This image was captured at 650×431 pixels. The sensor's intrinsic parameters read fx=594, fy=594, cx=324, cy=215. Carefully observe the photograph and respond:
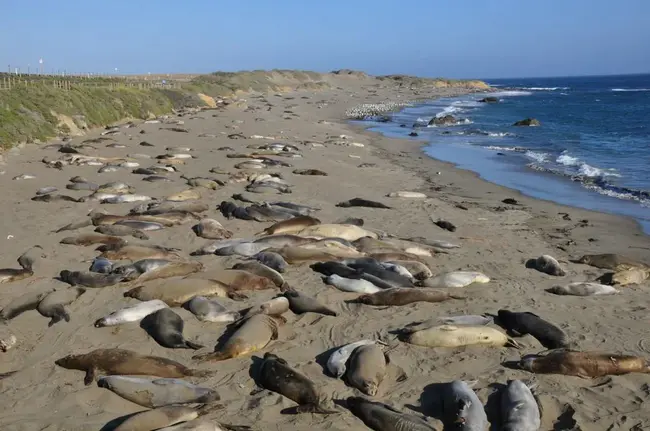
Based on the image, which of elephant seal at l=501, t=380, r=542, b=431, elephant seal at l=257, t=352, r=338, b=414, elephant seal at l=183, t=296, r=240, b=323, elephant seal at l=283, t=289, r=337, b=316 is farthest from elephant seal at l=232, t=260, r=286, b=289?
elephant seal at l=501, t=380, r=542, b=431

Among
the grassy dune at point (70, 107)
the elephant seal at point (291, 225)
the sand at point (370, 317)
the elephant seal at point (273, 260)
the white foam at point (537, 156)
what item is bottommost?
the sand at point (370, 317)

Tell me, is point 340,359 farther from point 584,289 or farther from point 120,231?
point 120,231

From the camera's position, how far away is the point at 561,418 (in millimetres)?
4648

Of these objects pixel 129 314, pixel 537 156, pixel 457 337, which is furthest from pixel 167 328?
pixel 537 156

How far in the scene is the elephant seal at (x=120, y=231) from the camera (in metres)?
9.18

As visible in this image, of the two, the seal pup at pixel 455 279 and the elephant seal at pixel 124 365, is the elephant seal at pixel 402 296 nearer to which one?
the seal pup at pixel 455 279

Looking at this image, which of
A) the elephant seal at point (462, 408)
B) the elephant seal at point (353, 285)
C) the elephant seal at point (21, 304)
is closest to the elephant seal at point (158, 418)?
the elephant seal at point (462, 408)

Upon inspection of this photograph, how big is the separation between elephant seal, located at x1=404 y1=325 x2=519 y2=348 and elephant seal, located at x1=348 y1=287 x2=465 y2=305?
0.98 metres

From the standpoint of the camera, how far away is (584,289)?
744 centimetres

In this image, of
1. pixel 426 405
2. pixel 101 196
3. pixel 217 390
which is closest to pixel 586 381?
pixel 426 405

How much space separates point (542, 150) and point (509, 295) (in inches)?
722

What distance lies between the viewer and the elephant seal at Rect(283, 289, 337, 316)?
21.6 feet

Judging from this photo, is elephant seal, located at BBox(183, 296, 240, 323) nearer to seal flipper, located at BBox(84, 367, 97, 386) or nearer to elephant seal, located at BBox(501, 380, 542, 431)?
seal flipper, located at BBox(84, 367, 97, 386)

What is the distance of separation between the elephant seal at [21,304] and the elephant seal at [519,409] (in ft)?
16.4
